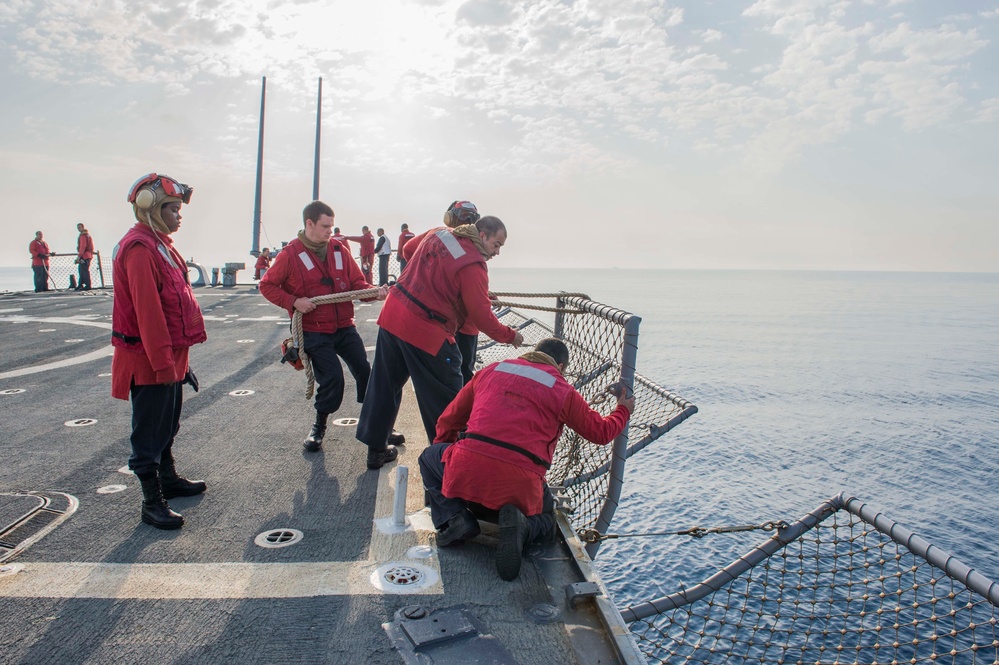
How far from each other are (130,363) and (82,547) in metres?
0.91

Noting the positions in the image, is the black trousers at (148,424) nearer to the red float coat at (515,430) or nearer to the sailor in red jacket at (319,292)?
the sailor in red jacket at (319,292)

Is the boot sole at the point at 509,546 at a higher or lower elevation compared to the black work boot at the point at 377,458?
higher

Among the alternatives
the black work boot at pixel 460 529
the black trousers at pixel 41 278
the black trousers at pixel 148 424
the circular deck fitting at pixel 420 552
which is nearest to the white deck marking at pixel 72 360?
the black trousers at pixel 148 424

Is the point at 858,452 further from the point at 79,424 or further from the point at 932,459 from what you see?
the point at 79,424

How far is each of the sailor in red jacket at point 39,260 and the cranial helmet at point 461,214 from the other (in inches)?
898

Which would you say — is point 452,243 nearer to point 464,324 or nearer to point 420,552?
point 464,324

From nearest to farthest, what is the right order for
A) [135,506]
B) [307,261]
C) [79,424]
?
[135,506]
[307,261]
[79,424]

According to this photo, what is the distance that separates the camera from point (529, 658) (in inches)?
92.4

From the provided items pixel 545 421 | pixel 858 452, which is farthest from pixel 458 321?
pixel 858 452

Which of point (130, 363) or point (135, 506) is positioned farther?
point (135, 506)

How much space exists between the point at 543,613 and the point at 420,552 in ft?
2.62

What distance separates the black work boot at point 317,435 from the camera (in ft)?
16.2

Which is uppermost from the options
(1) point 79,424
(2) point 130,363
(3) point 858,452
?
(2) point 130,363

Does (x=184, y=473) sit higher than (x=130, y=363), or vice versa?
(x=130, y=363)
